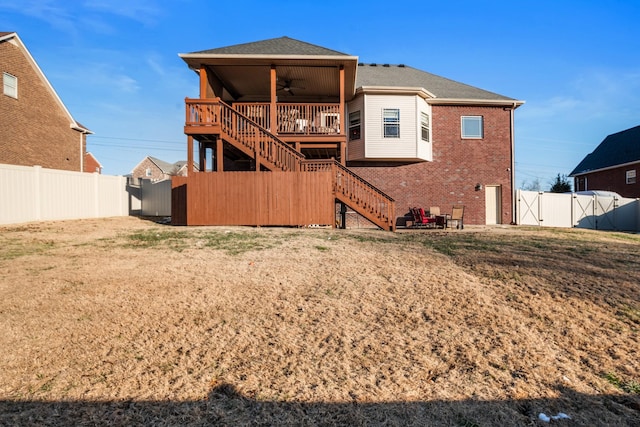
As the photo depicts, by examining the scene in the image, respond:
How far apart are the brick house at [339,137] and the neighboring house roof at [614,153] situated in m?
16.7

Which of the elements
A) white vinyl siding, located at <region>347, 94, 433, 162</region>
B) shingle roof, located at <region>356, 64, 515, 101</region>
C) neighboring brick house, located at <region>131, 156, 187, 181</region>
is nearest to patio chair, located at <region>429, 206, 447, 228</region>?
white vinyl siding, located at <region>347, 94, 433, 162</region>

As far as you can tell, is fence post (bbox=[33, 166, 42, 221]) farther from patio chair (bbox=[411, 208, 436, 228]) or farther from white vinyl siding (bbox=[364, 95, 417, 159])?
patio chair (bbox=[411, 208, 436, 228])

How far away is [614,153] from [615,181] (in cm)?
252

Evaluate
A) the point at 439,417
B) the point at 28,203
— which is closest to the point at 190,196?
the point at 28,203

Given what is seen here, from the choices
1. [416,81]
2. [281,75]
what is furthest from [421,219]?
[281,75]

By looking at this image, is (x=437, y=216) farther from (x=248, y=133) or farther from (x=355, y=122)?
(x=248, y=133)

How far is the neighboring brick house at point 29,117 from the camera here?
1708 cm

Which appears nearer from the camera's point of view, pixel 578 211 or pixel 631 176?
pixel 578 211

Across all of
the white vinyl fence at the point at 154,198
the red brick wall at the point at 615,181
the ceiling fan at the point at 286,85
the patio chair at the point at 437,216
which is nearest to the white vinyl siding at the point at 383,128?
the patio chair at the point at 437,216

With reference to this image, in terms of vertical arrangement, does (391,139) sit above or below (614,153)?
below

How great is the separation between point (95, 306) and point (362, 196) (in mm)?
9346

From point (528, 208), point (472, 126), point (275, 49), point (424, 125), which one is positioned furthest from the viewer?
point (528, 208)

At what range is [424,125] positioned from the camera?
17109mm

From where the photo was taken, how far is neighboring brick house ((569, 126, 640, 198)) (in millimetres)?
26344
